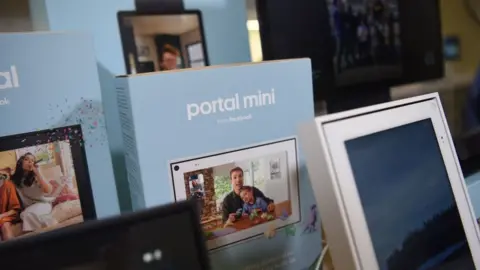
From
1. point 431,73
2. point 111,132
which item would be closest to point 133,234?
point 111,132

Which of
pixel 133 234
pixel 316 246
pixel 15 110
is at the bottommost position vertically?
pixel 316 246

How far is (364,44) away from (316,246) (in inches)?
18.0

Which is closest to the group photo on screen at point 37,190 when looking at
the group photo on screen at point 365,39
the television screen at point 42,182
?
the television screen at point 42,182

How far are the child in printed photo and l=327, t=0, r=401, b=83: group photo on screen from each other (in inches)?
14.6

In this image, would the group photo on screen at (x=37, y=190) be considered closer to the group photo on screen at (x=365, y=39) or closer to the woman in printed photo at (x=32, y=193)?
the woman in printed photo at (x=32, y=193)

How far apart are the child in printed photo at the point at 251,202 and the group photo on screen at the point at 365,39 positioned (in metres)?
0.37

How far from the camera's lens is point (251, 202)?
63cm

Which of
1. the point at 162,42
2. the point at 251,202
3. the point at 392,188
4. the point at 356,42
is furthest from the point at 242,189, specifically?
the point at 356,42

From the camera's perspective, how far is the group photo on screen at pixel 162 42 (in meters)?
0.73

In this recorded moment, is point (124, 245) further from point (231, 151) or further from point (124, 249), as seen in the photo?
point (231, 151)

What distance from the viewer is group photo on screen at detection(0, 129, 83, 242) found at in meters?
0.53

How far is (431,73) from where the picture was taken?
1.09 metres

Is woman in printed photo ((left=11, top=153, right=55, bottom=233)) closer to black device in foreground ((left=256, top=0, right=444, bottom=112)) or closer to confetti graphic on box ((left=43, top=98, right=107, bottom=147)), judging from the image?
confetti graphic on box ((left=43, top=98, right=107, bottom=147))

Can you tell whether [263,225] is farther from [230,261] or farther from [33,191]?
[33,191]
